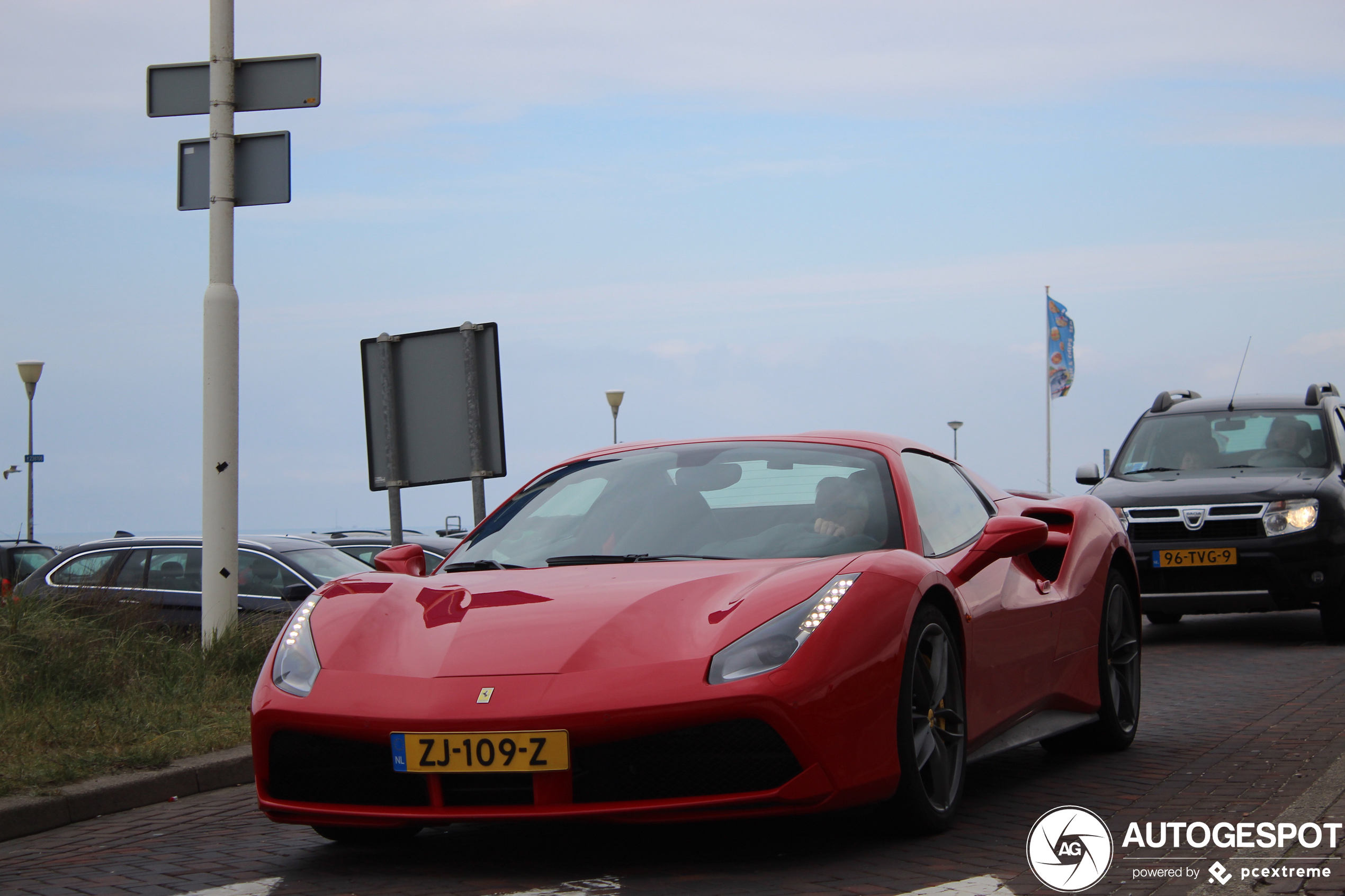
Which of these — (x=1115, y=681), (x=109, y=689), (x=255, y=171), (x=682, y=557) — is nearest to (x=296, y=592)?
(x=255, y=171)

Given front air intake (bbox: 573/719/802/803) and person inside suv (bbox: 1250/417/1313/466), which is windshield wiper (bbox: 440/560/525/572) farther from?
person inside suv (bbox: 1250/417/1313/466)

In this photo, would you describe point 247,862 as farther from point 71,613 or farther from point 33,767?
point 71,613

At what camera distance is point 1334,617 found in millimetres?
11312

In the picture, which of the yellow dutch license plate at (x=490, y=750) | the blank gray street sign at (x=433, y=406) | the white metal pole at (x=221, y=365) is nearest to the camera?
the yellow dutch license plate at (x=490, y=750)

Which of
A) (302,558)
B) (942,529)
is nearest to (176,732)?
(942,529)

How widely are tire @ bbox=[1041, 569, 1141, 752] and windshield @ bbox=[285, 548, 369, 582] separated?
7144mm

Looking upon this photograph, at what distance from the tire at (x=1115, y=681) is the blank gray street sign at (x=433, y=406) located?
4.39 meters

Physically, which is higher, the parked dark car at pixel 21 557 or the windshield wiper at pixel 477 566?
the windshield wiper at pixel 477 566

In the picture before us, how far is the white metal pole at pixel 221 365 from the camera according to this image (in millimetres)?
9547

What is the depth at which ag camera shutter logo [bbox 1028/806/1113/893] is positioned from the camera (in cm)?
429

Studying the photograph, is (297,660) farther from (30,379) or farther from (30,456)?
(30,456)

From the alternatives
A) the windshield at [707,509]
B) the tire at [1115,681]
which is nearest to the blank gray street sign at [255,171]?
the windshield at [707,509]

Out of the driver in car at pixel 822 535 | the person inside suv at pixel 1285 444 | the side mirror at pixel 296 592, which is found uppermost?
the person inside suv at pixel 1285 444

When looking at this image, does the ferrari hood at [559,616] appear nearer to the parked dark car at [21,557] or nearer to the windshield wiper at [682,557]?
the windshield wiper at [682,557]
